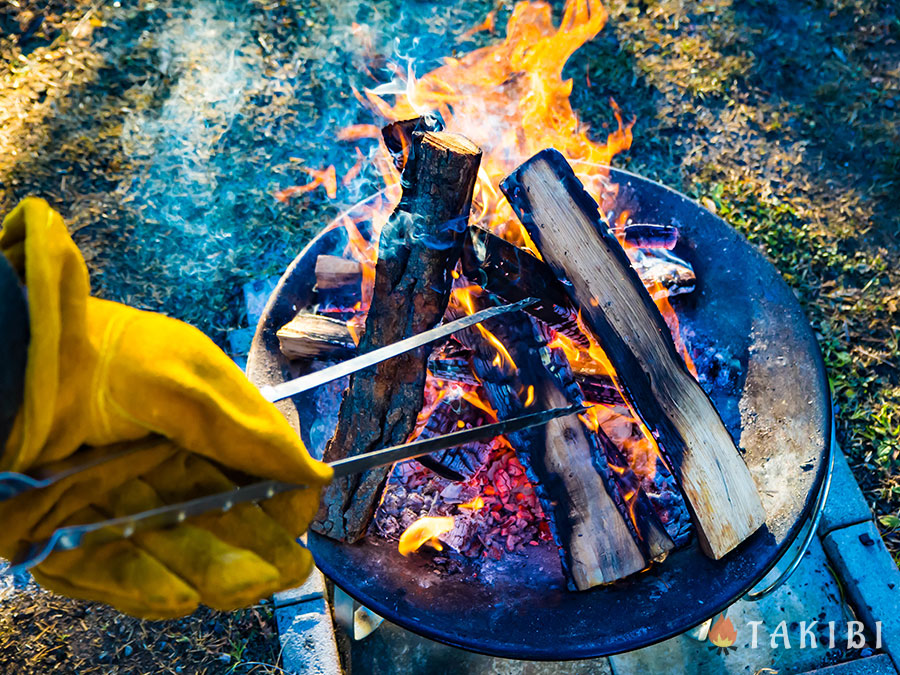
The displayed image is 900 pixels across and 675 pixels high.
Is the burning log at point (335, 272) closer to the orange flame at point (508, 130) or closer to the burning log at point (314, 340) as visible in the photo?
the orange flame at point (508, 130)

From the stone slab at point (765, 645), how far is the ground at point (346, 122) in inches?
27.1

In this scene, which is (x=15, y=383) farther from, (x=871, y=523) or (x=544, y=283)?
(x=871, y=523)

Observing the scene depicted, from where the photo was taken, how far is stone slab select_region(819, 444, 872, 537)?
2828 millimetres


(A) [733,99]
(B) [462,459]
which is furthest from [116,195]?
(A) [733,99]

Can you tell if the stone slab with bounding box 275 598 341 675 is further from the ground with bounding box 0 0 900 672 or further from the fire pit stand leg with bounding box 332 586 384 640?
the ground with bounding box 0 0 900 672

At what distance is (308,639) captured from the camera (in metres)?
2.56

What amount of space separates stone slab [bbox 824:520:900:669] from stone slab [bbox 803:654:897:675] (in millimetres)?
36

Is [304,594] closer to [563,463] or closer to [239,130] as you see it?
[563,463]

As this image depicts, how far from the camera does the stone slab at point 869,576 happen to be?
2648mm

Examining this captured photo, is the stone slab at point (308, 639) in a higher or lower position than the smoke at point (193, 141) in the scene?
lower

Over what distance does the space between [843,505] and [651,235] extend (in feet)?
5.19

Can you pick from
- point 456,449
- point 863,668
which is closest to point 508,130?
point 456,449

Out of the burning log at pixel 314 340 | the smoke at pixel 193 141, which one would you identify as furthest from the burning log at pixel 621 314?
the smoke at pixel 193 141

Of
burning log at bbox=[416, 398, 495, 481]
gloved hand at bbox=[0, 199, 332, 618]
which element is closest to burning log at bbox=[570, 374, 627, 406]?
burning log at bbox=[416, 398, 495, 481]
